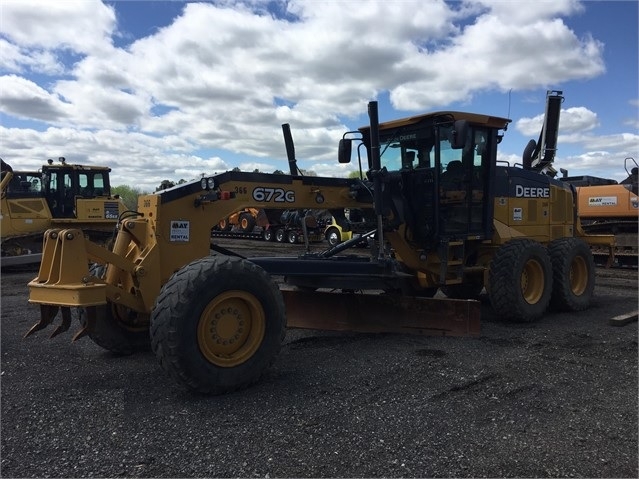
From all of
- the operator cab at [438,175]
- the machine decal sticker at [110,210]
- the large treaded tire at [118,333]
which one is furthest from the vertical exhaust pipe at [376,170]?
the machine decal sticker at [110,210]

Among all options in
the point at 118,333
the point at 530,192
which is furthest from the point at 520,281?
the point at 118,333

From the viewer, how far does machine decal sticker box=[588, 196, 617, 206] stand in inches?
594

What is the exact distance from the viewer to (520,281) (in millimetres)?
7469

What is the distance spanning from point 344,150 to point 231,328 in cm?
334

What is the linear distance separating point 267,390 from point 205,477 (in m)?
1.48

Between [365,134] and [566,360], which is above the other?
[365,134]

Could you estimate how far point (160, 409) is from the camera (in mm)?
4320

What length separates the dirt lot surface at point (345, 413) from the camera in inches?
136

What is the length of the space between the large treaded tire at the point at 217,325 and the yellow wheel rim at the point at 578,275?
590 centimetres

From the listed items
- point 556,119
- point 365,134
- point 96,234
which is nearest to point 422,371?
point 365,134

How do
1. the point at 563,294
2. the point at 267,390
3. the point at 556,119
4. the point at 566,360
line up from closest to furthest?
the point at 267,390 → the point at 566,360 → the point at 563,294 → the point at 556,119

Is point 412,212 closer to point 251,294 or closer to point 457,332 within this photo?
point 457,332

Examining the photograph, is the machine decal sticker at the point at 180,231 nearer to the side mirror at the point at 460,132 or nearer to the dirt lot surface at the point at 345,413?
the dirt lot surface at the point at 345,413

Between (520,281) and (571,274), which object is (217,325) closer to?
(520,281)
